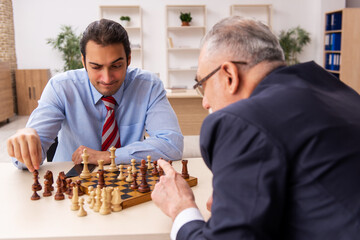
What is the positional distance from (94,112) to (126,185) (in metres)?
0.84

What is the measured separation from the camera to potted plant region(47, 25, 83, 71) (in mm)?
8992

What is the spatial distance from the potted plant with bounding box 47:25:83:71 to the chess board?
7746 millimetres

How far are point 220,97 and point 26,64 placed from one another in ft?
30.6

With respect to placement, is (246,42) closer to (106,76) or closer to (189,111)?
(106,76)

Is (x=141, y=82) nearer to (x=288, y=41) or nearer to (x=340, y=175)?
(x=340, y=175)

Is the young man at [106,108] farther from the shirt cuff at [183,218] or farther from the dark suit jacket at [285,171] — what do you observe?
the dark suit jacket at [285,171]

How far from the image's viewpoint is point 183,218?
3.67ft

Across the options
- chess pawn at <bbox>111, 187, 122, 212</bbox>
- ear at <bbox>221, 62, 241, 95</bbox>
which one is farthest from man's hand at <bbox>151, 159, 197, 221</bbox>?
ear at <bbox>221, 62, 241, 95</bbox>

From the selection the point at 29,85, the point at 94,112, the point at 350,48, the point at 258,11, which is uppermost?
the point at 258,11

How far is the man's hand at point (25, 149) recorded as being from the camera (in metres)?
1.69

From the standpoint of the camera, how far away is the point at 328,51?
8.57 metres

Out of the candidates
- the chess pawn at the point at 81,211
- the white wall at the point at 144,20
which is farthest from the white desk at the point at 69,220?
the white wall at the point at 144,20

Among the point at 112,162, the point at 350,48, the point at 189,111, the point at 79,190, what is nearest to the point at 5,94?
the point at 189,111

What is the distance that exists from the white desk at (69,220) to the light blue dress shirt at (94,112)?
705 mm
